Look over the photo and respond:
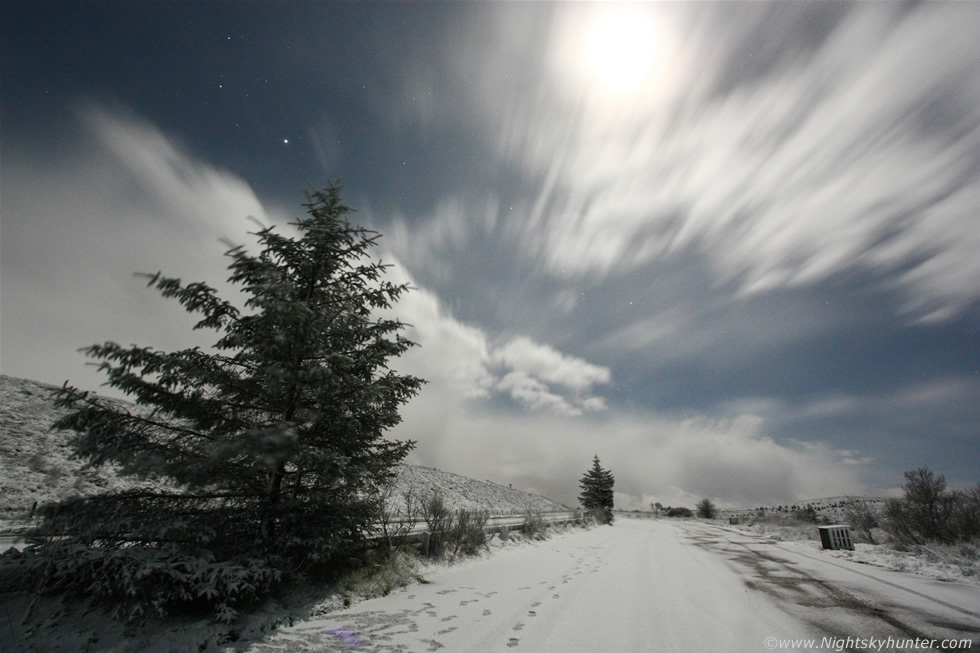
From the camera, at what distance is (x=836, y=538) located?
14141 mm

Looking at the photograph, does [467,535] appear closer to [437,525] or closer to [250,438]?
[437,525]

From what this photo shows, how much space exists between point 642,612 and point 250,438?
6358 millimetres

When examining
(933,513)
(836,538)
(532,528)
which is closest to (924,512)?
(933,513)

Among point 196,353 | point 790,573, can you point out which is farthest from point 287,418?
point 790,573

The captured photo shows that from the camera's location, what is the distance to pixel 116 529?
4.69 m

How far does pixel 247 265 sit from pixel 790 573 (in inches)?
552

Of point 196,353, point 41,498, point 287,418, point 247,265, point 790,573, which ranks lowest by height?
point 790,573

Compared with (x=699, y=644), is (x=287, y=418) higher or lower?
higher

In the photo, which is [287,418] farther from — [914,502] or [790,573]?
[914,502]

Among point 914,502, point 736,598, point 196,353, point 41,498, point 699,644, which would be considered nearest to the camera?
point 699,644

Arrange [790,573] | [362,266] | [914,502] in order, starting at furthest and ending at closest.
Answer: [914,502]
[790,573]
[362,266]

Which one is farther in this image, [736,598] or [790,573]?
[790,573]

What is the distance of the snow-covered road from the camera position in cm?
471

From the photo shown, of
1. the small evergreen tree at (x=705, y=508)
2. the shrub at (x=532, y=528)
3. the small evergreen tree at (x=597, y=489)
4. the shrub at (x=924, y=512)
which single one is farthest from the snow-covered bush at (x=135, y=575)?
the small evergreen tree at (x=705, y=508)
